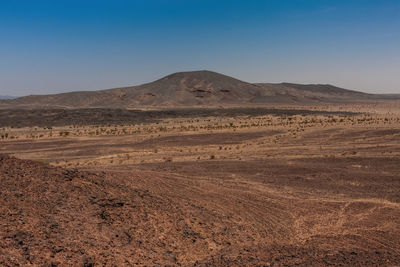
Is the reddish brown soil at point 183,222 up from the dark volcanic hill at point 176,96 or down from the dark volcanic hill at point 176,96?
down

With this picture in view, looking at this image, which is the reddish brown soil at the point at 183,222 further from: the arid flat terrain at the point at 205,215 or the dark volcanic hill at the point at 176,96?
the dark volcanic hill at the point at 176,96

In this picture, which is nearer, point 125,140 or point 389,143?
point 389,143

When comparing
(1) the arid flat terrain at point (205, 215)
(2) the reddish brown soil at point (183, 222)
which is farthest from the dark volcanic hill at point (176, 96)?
(2) the reddish brown soil at point (183, 222)

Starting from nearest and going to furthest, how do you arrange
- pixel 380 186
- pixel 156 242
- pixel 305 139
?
pixel 156 242 → pixel 380 186 → pixel 305 139

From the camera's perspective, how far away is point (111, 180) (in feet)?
41.0

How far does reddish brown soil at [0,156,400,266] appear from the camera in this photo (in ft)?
23.9

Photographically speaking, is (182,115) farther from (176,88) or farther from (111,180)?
(176,88)

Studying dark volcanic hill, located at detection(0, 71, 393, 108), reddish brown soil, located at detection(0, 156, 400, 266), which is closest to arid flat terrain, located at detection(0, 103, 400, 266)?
reddish brown soil, located at detection(0, 156, 400, 266)

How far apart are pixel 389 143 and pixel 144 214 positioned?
24.9 meters

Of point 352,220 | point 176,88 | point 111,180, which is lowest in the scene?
point 352,220

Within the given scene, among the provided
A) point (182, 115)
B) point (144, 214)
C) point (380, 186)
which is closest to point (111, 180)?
point (144, 214)

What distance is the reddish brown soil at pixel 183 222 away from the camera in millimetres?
7277

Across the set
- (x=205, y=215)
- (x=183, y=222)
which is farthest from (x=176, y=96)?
(x=183, y=222)

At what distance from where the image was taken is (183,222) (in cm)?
952
